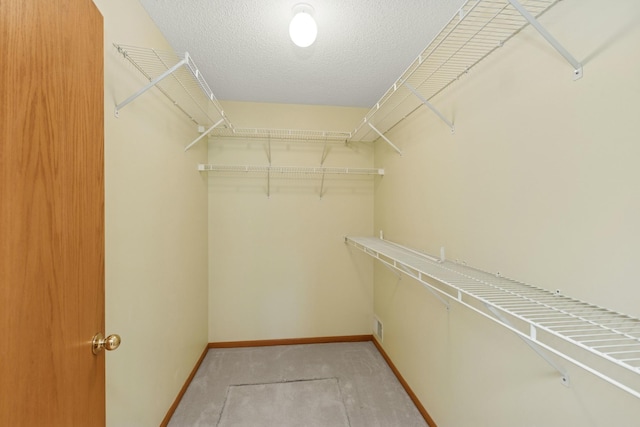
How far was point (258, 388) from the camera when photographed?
2.04m

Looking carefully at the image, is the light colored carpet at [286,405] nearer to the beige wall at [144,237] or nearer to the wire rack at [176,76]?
the beige wall at [144,237]

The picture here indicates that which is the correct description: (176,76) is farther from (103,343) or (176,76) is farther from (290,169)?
(103,343)

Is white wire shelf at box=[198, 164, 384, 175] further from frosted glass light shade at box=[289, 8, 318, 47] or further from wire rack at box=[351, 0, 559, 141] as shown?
frosted glass light shade at box=[289, 8, 318, 47]

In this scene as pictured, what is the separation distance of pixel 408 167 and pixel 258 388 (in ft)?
6.87

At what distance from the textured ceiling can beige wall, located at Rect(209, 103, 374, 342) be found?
50 cm

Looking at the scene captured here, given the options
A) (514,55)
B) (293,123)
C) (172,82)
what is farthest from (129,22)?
(514,55)

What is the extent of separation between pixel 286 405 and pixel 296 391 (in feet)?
0.49

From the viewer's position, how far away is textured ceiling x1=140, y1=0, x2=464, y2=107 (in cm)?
137

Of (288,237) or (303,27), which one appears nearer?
(303,27)

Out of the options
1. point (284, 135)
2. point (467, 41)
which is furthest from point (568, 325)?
point (284, 135)

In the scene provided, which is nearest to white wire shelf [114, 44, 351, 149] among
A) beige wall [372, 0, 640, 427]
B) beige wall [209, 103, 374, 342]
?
beige wall [209, 103, 374, 342]

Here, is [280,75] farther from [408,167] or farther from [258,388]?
[258,388]

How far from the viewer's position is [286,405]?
1.86m

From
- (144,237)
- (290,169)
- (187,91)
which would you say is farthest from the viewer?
(290,169)
